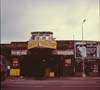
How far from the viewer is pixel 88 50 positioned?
68.1 metres

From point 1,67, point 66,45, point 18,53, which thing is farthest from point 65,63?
point 1,67

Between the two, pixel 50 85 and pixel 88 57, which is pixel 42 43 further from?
pixel 50 85

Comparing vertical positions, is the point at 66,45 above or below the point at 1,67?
above

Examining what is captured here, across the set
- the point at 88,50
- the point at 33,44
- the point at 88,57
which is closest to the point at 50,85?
the point at 33,44

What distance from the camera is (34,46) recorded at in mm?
62375

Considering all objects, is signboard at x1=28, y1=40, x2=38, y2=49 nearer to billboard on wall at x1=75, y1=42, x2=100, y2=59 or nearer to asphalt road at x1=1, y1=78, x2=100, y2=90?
billboard on wall at x1=75, y1=42, x2=100, y2=59

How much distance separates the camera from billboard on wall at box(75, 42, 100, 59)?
67.4 meters

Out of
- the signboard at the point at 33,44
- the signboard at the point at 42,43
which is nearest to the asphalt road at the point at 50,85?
the signboard at the point at 42,43

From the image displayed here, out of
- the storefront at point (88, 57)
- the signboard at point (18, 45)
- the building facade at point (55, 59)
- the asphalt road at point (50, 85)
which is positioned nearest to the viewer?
the asphalt road at point (50, 85)

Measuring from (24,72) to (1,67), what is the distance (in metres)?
38.5

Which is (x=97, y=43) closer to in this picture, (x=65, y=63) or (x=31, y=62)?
(x=65, y=63)

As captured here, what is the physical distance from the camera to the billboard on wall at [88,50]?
67438 millimetres

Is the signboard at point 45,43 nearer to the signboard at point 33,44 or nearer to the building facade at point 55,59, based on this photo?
the signboard at point 33,44

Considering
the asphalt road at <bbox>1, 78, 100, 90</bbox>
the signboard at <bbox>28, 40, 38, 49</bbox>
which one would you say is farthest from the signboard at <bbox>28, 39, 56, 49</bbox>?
the asphalt road at <bbox>1, 78, 100, 90</bbox>
